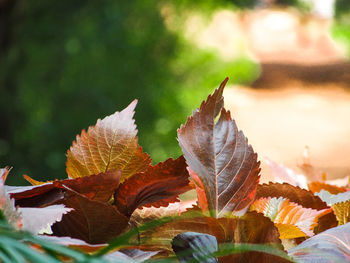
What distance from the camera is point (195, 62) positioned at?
22.2ft

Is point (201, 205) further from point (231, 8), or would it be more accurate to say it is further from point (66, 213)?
point (231, 8)

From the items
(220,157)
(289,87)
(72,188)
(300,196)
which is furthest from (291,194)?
(289,87)

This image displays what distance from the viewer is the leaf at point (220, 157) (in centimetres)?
43

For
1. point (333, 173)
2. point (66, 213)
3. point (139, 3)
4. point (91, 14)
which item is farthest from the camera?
point (333, 173)

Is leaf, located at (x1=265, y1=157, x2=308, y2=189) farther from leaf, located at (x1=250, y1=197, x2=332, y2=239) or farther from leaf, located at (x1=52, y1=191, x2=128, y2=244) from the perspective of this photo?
leaf, located at (x1=52, y1=191, x2=128, y2=244)

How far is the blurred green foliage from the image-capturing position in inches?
169

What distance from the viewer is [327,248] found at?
1.31 feet

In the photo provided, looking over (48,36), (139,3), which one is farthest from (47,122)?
(139,3)

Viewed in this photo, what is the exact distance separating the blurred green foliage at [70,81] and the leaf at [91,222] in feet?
12.0

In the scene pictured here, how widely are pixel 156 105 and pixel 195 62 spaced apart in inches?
71.5

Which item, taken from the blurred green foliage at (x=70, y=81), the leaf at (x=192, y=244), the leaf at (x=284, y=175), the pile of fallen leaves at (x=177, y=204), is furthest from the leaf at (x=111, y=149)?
the blurred green foliage at (x=70, y=81)

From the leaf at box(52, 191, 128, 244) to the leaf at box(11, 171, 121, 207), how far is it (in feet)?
0.04

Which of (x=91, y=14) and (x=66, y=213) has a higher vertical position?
(x=91, y=14)

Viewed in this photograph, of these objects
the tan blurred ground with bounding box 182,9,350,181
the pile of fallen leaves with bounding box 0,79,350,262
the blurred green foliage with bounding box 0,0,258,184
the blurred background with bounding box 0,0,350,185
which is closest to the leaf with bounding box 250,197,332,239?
the pile of fallen leaves with bounding box 0,79,350,262
